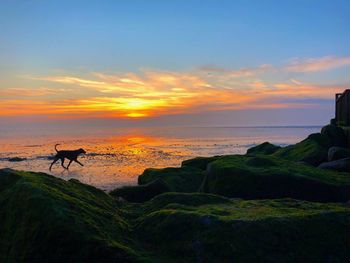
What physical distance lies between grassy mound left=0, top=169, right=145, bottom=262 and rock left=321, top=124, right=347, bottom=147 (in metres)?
14.5

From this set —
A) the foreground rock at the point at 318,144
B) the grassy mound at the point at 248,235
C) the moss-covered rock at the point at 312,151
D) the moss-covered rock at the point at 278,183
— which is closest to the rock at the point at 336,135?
the foreground rock at the point at 318,144

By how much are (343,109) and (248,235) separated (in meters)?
18.2

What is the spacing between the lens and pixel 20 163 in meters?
29.0

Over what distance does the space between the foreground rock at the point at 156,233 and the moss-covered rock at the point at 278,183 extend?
14.0 feet

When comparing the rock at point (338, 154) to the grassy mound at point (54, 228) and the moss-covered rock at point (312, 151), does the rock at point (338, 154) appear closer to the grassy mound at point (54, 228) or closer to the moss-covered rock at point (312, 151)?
the moss-covered rock at point (312, 151)

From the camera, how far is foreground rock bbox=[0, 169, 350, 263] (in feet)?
14.1

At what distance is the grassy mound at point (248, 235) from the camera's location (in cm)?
440

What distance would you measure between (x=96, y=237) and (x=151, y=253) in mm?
662

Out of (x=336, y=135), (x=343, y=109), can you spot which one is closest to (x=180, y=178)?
(x=336, y=135)

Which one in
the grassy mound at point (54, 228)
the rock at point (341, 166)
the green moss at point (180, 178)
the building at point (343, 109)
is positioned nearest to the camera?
the grassy mound at point (54, 228)

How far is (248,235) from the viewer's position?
4512 millimetres

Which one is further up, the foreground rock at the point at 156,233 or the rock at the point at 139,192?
the foreground rock at the point at 156,233

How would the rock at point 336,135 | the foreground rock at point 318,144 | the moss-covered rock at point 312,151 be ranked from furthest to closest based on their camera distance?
the rock at point 336,135 → the foreground rock at point 318,144 → the moss-covered rock at point 312,151

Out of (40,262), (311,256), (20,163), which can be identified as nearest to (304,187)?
(311,256)
